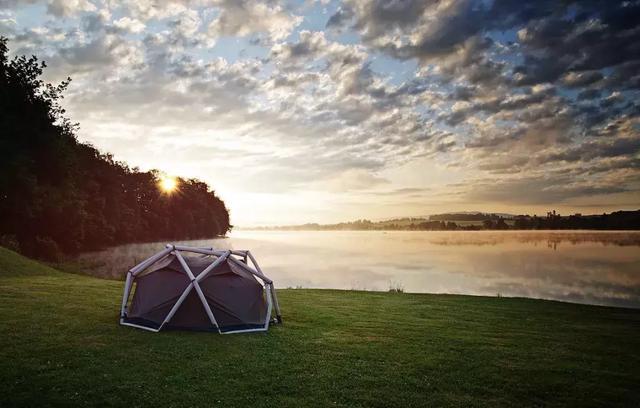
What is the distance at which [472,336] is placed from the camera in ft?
45.7

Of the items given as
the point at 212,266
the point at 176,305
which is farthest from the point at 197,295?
the point at 212,266

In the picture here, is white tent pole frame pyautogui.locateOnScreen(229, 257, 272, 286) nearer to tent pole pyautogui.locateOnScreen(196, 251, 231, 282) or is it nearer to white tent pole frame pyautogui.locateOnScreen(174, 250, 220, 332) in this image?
tent pole pyautogui.locateOnScreen(196, 251, 231, 282)

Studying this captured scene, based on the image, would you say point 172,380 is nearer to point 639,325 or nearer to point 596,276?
point 639,325

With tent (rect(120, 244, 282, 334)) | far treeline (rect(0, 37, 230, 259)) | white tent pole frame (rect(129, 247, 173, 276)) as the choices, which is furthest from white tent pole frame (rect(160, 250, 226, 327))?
far treeline (rect(0, 37, 230, 259))

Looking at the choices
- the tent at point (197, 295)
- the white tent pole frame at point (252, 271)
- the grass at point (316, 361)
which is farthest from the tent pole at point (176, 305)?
the white tent pole frame at point (252, 271)

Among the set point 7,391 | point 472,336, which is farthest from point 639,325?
point 7,391

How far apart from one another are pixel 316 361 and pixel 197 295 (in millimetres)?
5283

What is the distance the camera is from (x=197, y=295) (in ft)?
44.9

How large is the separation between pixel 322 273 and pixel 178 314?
30736mm

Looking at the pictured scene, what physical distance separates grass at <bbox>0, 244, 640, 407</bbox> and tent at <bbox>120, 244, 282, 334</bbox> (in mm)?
665

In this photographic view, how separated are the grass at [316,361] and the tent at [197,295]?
665mm

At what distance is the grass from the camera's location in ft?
27.0

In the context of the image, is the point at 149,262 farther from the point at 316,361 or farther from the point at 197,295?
the point at 316,361

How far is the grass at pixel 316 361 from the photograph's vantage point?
822 cm
